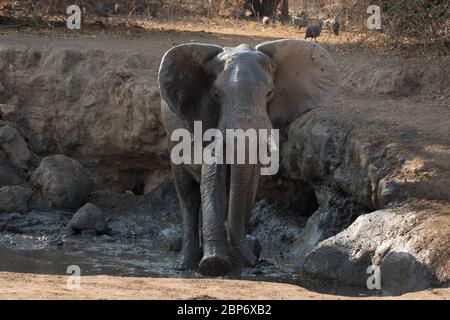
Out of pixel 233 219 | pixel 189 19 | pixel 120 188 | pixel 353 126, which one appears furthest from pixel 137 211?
pixel 189 19

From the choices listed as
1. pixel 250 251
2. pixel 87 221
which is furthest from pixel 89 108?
pixel 250 251

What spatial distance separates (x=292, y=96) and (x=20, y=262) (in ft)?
8.73

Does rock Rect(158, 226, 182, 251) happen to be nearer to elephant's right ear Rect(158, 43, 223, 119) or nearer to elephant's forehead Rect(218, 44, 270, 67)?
elephant's right ear Rect(158, 43, 223, 119)

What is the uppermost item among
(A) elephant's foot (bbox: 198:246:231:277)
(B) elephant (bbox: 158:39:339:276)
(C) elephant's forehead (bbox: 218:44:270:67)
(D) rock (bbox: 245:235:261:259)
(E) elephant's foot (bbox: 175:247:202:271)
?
(C) elephant's forehead (bbox: 218:44:270:67)

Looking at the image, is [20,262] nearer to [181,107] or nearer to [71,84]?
[181,107]

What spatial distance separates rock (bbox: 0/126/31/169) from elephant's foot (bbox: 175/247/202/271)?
329 cm

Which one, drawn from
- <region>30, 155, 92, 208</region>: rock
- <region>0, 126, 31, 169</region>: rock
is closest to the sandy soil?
<region>30, 155, 92, 208</region>: rock

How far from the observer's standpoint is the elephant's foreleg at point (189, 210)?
1027 centimetres

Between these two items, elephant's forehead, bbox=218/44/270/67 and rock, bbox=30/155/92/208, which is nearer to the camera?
elephant's forehead, bbox=218/44/270/67

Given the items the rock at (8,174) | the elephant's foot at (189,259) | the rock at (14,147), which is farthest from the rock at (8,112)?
the elephant's foot at (189,259)

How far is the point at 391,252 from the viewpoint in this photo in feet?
29.3

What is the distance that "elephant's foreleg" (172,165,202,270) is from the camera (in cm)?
1027

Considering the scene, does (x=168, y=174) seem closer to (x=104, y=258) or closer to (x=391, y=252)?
(x=104, y=258)

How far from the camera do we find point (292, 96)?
10.3m
